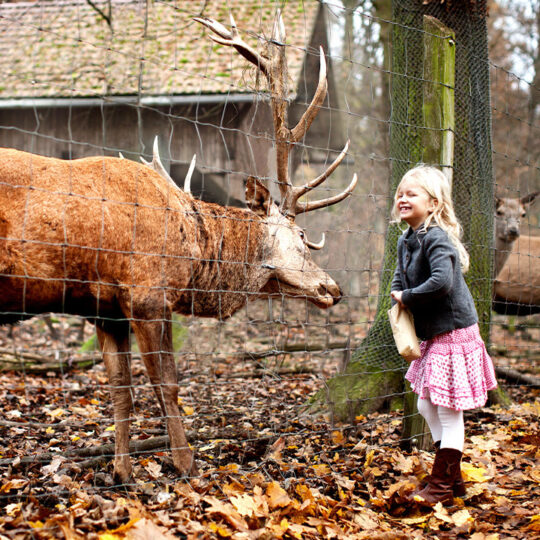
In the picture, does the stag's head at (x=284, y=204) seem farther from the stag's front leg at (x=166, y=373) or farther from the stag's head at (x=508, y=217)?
the stag's head at (x=508, y=217)

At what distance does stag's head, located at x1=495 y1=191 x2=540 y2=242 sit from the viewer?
8.97 metres

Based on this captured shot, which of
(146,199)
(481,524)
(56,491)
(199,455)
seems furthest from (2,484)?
(481,524)

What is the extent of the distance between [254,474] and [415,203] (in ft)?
5.99

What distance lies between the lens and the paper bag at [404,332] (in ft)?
10.9

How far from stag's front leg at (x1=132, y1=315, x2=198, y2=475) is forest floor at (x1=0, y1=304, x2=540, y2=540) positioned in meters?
0.13

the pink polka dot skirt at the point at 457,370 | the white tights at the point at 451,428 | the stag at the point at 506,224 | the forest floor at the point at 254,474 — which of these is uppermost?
the stag at the point at 506,224

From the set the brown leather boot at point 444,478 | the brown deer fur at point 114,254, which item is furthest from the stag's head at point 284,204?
the brown leather boot at point 444,478

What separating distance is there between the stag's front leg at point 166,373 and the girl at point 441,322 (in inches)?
53.7

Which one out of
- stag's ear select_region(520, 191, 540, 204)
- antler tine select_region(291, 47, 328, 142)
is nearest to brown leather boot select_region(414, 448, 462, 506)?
antler tine select_region(291, 47, 328, 142)

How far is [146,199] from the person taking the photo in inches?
139

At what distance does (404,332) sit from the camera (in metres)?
3.36

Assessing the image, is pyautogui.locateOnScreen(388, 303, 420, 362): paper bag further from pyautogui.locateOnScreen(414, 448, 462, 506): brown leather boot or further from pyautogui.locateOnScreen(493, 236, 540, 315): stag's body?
pyautogui.locateOnScreen(493, 236, 540, 315): stag's body

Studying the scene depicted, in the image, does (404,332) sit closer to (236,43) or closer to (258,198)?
(258,198)

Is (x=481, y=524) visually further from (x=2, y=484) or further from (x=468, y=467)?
(x=2, y=484)
